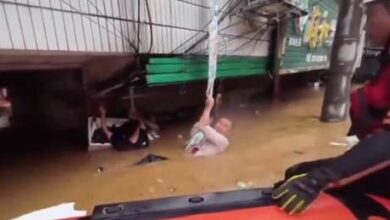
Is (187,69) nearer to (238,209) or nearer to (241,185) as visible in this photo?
(241,185)

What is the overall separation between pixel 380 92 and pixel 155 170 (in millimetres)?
1352

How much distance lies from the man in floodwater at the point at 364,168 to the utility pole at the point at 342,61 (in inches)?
96.1

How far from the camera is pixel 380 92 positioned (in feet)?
3.36

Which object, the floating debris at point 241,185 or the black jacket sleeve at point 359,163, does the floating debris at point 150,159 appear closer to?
the floating debris at point 241,185

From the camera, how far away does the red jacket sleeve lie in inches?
38.9

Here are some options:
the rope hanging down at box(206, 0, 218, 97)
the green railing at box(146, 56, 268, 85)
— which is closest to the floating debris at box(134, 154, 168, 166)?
the green railing at box(146, 56, 268, 85)

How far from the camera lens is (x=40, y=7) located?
1.46m

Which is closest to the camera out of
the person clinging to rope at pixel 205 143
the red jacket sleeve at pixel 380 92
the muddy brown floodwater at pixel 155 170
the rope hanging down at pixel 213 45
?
the red jacket sleeve at pixel 380 92

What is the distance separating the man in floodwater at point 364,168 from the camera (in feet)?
2.90

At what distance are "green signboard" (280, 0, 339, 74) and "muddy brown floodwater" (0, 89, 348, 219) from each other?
125 cm

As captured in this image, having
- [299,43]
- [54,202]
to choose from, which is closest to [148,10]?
[54,202]

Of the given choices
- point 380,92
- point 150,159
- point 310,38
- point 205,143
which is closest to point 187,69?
point 205,143

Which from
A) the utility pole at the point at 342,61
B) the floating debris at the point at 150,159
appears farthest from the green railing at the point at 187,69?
the utility pole at the point at 342,61

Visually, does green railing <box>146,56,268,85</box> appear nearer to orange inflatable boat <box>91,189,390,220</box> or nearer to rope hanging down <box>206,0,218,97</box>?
rope hanging down <box>206,0,218,97</box>
